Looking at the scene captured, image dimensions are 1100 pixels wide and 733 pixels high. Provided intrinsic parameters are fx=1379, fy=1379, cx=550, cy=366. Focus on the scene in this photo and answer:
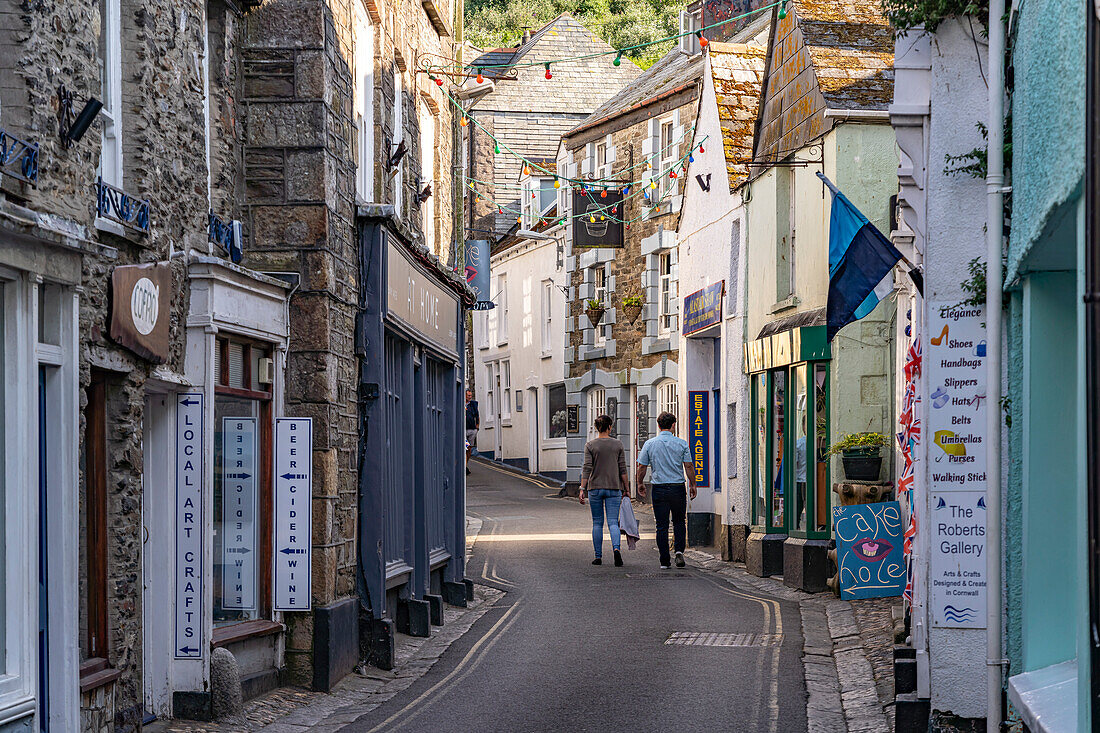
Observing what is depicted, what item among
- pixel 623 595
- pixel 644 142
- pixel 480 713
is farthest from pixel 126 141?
pixel 644 142

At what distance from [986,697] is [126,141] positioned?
6035 millimetres

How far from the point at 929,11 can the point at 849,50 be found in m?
9.29

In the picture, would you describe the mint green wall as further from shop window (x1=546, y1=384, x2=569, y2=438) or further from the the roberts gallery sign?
shop window (x1=546, y1=384, x2=569, y2=438)

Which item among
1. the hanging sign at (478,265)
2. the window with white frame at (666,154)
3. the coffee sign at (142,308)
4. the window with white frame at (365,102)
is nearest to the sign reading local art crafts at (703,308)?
the hanging sign at (478,265)

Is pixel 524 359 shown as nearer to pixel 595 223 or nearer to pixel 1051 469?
pixel 595 223

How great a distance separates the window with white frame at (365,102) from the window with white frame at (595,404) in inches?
845

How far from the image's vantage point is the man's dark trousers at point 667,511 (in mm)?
17938

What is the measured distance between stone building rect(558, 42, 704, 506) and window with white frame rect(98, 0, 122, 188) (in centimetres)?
2039

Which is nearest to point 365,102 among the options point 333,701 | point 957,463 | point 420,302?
point 420,302

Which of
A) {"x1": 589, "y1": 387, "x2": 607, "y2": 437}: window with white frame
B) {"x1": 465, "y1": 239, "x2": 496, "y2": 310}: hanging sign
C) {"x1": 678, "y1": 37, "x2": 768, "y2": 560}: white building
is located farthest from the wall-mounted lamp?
{"x1": 589, "y1": 387, "x2": 607, "y2": 437}: window with white frame

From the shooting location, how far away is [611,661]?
11.3 m

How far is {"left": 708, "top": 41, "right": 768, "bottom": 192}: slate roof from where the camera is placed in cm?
2097

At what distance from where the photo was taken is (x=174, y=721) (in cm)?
902

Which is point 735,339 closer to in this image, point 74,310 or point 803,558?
point 803,558
